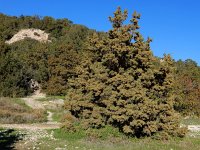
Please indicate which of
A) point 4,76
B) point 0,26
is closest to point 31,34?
point 0,26

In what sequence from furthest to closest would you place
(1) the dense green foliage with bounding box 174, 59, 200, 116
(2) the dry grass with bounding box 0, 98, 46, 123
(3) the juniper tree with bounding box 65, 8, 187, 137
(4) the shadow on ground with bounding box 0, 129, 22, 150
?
(1) the dense green foliage with bounding box 174, 59, 200, 116, (2) the dry grass with bounding box 0, 98, 46, 123, (3) the juniper tree with bounding box 65, 8, 187, 137, (4) the shadow on ground with bounding box 0, 129, 22, 150

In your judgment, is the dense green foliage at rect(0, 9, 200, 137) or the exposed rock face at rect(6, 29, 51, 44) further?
the exposed rock face at rect(6, 29, 51, 44)

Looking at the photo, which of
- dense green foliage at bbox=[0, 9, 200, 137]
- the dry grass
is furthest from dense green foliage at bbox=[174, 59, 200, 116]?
Answer: dense green foliage at bbox=[0, 9, 200, 137]

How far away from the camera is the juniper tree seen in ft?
102

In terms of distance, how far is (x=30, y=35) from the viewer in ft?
476

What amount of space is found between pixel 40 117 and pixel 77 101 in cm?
1460

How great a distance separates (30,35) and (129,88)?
118 m

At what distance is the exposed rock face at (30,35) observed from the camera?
142000 millimetres

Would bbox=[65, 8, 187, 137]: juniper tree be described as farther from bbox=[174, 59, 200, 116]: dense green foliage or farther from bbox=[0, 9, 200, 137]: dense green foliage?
bbox=[174, 59, 200, 116]: dense green foliage

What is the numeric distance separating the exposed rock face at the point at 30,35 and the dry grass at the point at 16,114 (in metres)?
85.6

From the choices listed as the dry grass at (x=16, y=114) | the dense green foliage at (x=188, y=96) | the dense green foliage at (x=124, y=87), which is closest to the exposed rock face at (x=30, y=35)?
the dense green foliage at (x=188, y=96)

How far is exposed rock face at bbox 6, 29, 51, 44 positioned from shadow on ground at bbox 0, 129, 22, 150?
10906 centimetres

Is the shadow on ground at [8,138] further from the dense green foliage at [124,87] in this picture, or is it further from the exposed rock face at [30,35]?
the exposed rock face at [30,35]

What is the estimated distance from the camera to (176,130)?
105 feet
